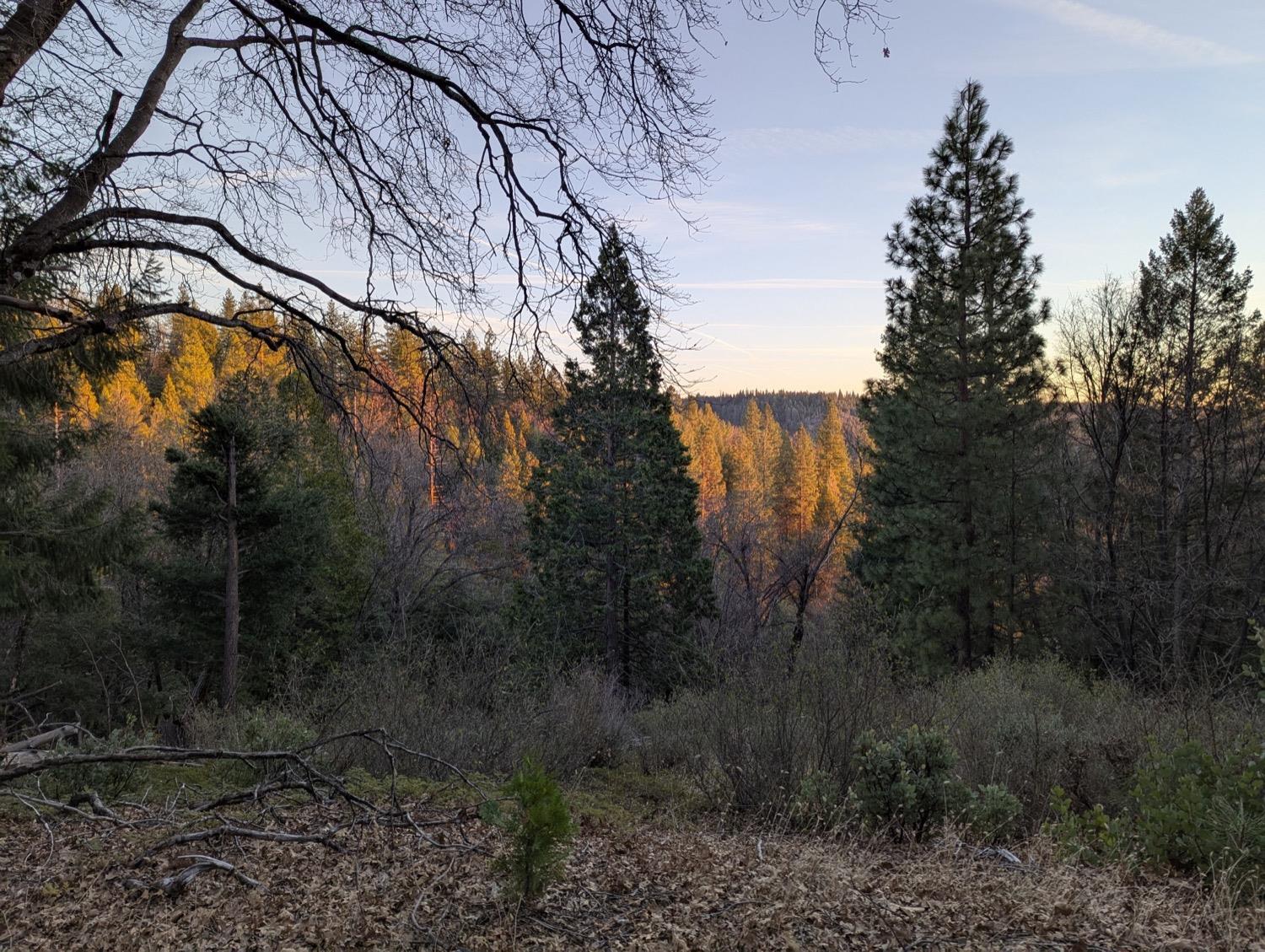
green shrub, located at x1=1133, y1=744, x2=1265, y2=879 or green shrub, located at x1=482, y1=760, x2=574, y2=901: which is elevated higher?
green shrub, located at x1=482, y1=760, x2=574, y2=901

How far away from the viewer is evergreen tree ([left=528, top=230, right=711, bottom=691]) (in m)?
22.6

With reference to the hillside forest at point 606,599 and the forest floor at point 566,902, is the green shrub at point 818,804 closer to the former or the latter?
the hillside forest at point 606,599

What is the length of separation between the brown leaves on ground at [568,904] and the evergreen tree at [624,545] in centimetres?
1804

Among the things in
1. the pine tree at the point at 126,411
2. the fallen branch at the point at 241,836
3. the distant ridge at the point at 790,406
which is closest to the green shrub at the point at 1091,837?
the fallen branch at the point at 241,836

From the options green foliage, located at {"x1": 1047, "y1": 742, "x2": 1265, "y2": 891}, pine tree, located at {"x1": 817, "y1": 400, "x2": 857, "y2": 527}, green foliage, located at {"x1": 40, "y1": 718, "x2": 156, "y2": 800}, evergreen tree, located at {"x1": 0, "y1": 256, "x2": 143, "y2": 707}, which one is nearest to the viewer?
green foliage, located at {"x1": 1047, "y1": 742, "x2": 1265, "y2": 891}

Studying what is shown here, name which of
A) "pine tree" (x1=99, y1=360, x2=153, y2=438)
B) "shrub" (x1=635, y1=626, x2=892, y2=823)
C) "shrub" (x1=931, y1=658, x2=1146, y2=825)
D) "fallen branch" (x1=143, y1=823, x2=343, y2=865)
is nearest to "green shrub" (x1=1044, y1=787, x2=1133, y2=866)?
"shrub" (x1=931, y1=658, x2=1146, y2=825)

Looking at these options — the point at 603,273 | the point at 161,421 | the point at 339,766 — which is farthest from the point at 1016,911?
the point at 161,421

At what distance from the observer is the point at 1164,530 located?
758 inches

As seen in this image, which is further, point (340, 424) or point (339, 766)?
point (339, 766)

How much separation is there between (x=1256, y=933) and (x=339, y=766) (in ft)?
21.4

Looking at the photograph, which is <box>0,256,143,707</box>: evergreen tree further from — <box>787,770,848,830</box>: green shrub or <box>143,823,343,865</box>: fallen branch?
<box>787,770,848,830</box>: green shrub

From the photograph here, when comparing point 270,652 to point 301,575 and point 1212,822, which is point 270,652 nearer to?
point 301,575

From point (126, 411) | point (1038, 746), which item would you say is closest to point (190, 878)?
point (1038, 746)

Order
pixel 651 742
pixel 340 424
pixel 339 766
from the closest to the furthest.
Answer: pixel 340 424 → pixel 339 766 → pixel 651 742
